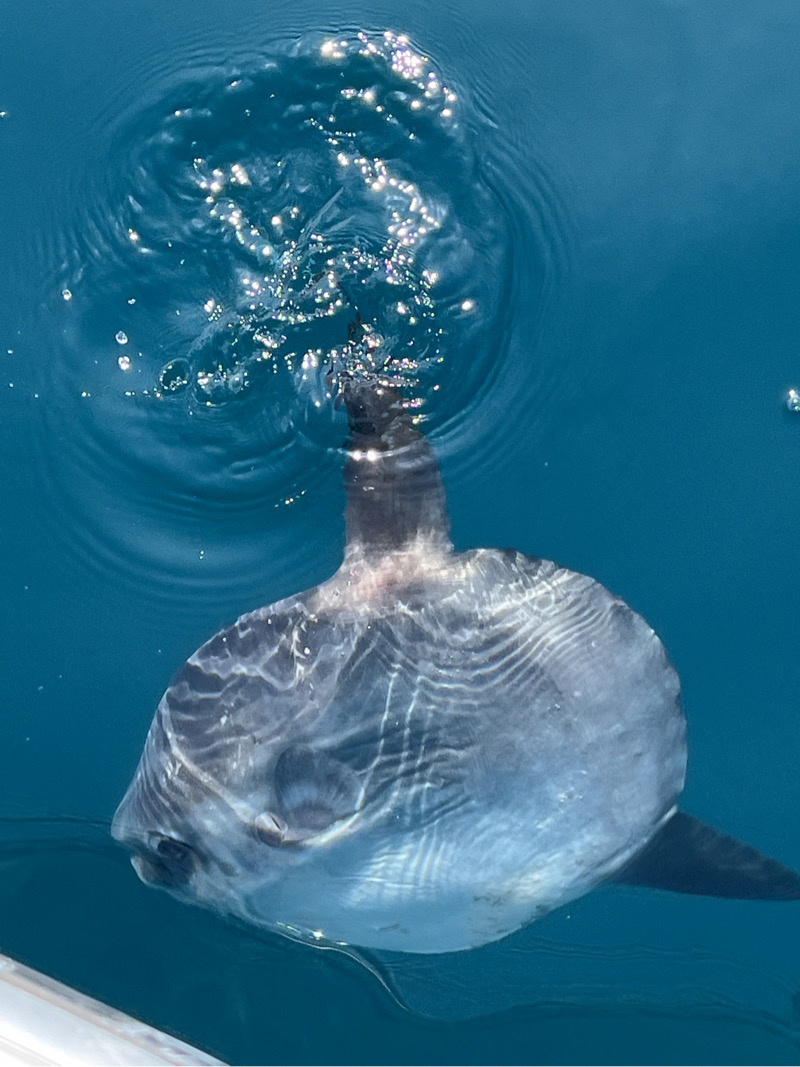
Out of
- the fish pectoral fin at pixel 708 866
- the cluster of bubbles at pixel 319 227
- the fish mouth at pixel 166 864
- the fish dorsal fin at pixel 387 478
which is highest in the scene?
the cluster of bubbles at pixel 319 227

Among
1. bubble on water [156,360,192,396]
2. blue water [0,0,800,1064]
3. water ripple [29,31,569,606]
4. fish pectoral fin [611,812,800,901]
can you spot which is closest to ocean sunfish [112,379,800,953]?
fish pectoral fin [611,812,800,901]

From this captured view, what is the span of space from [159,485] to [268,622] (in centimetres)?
117

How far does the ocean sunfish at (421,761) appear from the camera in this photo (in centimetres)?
454

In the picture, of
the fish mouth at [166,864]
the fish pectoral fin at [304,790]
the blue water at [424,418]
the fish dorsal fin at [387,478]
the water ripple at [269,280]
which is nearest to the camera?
the fish pectoral fin at [304,790]

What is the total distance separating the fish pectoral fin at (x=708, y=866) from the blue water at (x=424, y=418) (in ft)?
1.18

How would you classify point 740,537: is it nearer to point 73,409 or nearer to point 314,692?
point 314,692

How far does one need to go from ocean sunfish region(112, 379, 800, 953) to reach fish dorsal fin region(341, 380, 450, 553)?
22 mm

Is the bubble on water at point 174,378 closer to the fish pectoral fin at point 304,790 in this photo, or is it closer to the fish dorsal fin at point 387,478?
the fish dorsal fin at point 387,478

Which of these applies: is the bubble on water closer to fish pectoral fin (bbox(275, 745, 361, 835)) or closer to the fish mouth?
fish pectoral fin (bbox(275, 745, 361, 835))

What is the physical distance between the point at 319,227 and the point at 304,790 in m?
3.10

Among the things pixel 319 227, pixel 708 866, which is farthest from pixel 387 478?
pixel 708 866

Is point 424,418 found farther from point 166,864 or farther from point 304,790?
point 166,864

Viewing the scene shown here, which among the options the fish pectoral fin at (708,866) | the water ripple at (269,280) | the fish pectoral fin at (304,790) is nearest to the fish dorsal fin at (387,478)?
the water ripple at (269,280)

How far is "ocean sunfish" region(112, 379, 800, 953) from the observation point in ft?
14.9
